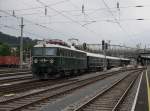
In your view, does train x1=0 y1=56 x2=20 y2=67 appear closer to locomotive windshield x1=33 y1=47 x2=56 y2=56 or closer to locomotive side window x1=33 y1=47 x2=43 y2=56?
locomotive side window x1=33 y1=47 x2=43 y2=56

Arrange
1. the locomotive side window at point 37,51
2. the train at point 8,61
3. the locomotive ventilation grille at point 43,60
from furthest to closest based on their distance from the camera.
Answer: the train at point 8,61 < the locomotive side window at point 37,51 < the locomotive ventilation grille at point 43,60

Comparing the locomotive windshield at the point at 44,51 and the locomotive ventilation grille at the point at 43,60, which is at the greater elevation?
the locomotive windshield at the point at 44,51

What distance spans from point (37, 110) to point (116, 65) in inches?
3413

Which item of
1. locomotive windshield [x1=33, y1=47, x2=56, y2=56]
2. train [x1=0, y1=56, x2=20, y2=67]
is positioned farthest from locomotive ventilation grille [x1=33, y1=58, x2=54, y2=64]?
train [x1=0, y1=56, x2=20, y2=67]

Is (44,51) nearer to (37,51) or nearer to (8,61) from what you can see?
(37,51)

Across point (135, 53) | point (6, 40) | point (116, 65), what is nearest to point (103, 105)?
point (116, 65)

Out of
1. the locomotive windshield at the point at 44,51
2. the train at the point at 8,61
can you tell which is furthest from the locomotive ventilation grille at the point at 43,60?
the train at the point at 8,61

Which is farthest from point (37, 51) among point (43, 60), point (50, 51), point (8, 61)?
point (8, 61)

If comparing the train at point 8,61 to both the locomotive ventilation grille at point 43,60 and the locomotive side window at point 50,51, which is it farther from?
the locomotive side window at point 50,51

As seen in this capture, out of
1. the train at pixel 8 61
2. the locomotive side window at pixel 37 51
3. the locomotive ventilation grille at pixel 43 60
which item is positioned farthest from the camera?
the train at pixel 8 61

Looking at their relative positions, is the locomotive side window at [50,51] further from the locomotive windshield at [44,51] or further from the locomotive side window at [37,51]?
the locomotive side window at [37,51]

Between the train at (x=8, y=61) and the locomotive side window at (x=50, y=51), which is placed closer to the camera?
the locomotive side window at (x=50, y=51)

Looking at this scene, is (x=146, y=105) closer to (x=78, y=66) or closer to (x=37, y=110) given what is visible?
(x=37, y=110)

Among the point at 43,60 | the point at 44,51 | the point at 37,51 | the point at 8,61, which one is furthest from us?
the point at 8,61
